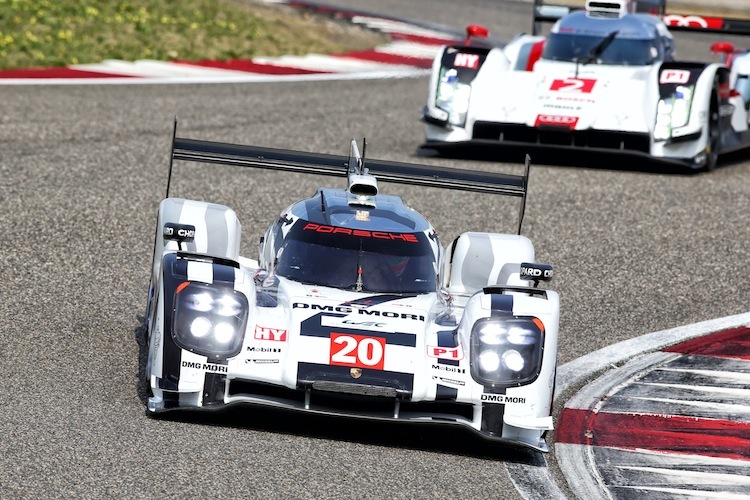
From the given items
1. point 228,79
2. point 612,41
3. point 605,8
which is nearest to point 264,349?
point 612,41

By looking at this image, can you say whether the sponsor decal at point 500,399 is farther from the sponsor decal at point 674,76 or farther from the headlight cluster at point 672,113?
the sponsor decal at point 674,76

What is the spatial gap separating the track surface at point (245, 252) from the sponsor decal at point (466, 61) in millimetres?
971

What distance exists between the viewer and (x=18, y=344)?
8.01m

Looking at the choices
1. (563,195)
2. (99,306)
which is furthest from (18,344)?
(563,195)

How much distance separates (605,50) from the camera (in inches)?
592

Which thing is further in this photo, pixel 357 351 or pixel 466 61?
pixel 466 61

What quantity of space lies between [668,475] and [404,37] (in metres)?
17.5

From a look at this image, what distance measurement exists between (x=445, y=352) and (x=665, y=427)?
1356 mm

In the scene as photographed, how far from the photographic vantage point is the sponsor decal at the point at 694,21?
16.1m

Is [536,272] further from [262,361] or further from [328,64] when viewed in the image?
[328,64]

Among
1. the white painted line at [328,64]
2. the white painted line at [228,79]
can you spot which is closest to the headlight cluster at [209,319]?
the white painted line at [228,79]

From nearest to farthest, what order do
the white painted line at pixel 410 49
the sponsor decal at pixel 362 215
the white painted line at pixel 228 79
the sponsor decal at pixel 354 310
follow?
the sponsor decal at pixel 354 310 < the sponsor decal at pixel 362 215 < the white painted line at pixel 228 79 < the white painted line at pixel 410 49

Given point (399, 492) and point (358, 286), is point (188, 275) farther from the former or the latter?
point (399, 492)

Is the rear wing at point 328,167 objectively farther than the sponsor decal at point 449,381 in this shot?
Yes
